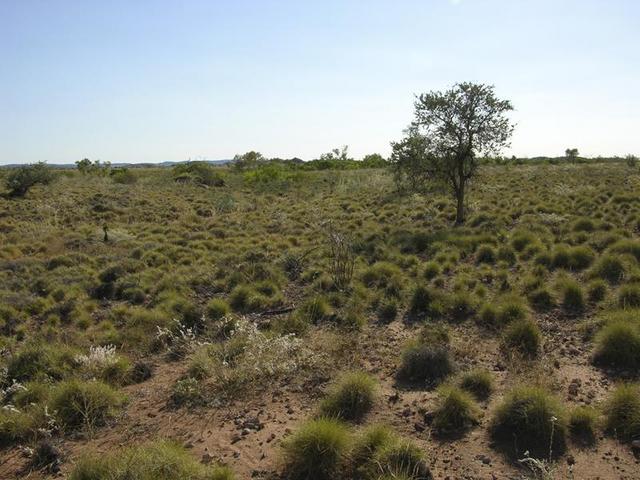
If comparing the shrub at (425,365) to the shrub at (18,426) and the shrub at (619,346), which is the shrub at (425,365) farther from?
the shrub at (18,426)

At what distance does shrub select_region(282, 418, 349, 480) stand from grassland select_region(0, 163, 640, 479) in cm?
2

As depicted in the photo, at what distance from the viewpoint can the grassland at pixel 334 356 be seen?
493cm

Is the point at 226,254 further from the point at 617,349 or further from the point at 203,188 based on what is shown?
the point at 203,188

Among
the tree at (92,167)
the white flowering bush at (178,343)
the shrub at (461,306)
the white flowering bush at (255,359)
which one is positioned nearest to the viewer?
the white flowering bush at (255,359)

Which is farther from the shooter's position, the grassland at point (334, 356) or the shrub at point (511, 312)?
the shrub at point (511, 312)

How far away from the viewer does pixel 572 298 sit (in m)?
8.95

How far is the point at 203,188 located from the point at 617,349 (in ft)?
117

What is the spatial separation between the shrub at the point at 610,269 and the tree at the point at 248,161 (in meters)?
60.2

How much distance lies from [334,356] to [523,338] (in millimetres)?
2853

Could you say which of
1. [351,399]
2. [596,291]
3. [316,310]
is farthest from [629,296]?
[351,399]

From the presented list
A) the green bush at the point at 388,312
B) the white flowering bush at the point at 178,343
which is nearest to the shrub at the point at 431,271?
the green bush at the point at 388,312

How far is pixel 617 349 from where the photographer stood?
21.7 ft

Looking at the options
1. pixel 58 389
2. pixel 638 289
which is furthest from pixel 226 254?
pixel 638 289

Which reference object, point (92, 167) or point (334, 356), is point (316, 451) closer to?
point (334, 356)
